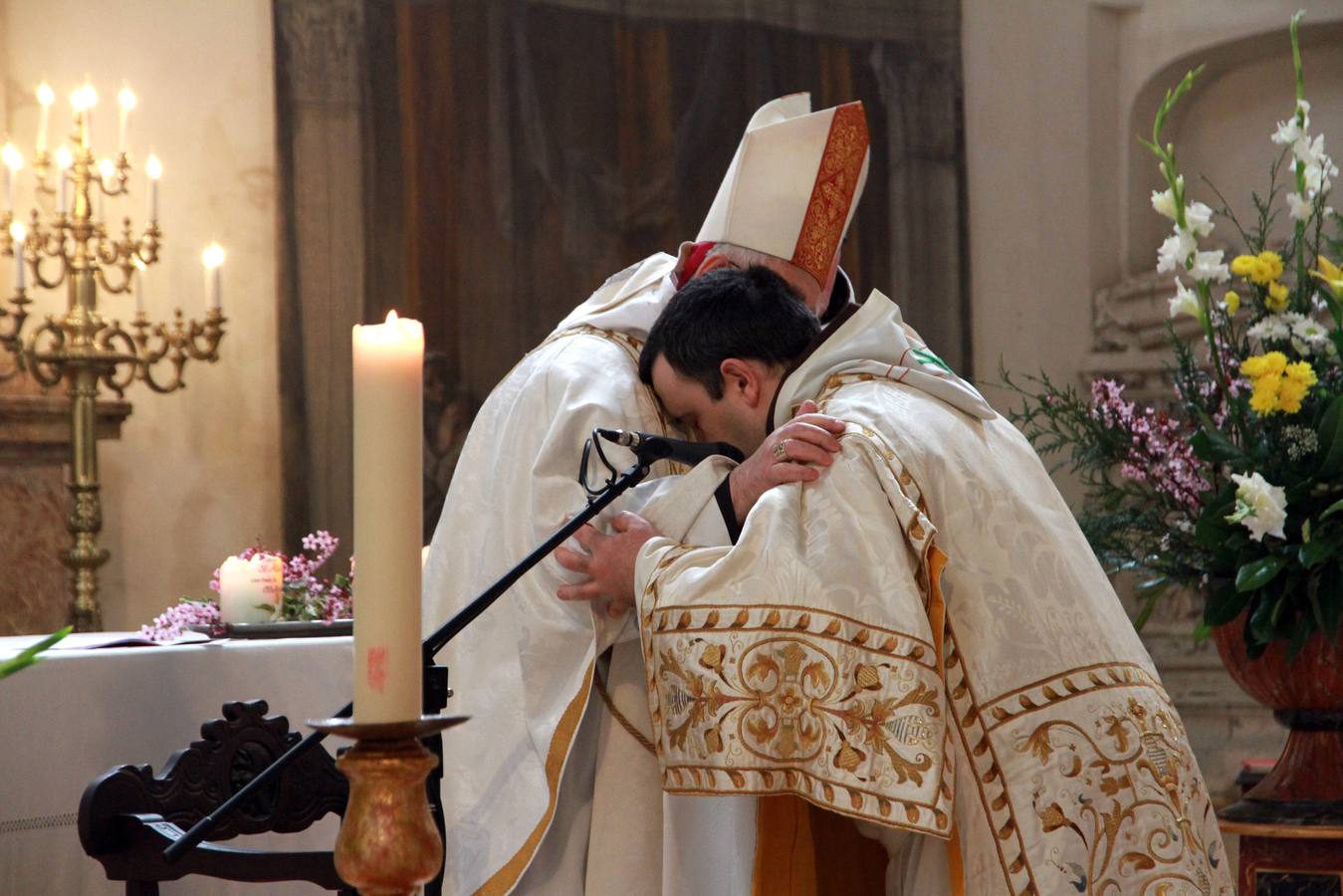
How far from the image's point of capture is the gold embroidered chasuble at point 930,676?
172cm

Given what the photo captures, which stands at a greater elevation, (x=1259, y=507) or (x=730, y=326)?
(x=730, y=326)

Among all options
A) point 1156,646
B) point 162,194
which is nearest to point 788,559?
point 162,194

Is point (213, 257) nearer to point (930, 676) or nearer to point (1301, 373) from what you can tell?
point (1301, 373)

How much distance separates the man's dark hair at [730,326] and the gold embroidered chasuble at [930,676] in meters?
0.22

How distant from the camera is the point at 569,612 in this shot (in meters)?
2.11

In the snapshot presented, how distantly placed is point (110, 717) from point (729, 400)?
1.18m

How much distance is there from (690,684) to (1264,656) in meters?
1.71

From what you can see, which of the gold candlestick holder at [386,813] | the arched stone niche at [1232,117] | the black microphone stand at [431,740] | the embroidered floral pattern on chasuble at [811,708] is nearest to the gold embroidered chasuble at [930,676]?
the embroidered floral pattern on chasuble at [811,708]

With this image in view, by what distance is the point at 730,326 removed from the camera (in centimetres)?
213

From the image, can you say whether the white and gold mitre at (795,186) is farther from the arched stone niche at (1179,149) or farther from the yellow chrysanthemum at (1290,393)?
the arched stone niche at (1179,149)

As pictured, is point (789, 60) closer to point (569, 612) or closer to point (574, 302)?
point (574, 302)

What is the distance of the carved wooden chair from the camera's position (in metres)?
1.45

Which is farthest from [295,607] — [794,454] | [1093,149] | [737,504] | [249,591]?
[1093,149]

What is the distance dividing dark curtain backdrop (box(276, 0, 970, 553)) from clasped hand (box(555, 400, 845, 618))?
3.29 meters
